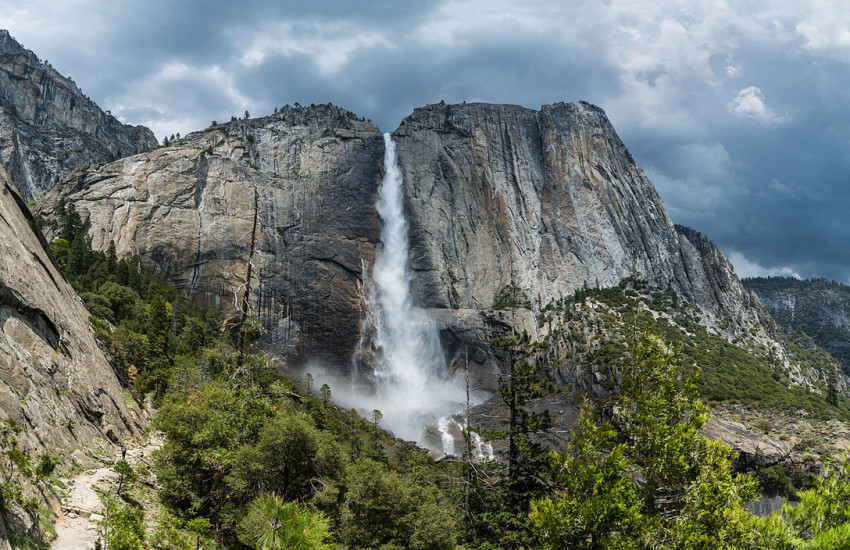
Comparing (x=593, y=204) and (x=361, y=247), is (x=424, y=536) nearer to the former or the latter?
(x=361, y=247)

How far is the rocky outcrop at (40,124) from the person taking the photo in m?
126

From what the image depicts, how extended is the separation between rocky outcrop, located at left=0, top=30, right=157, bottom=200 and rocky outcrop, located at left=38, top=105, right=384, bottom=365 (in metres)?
45.4

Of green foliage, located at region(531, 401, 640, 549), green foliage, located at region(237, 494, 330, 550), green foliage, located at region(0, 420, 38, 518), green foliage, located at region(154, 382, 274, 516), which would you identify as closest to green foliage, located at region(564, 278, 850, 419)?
Result: green foliage, located at region(531, 401, 640, 549)

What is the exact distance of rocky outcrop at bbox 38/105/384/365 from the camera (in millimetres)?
90812

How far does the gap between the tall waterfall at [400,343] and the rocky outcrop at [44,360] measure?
63.1 metres

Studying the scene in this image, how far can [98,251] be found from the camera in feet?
270

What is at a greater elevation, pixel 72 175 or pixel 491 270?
pixel 72 175

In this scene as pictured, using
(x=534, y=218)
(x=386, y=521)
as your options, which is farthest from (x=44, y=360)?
(x=534, y=218)

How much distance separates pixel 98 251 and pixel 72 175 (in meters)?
27.4

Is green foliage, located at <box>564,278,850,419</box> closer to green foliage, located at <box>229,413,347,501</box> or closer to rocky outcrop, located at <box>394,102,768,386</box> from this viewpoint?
rocky outcrop, located at <box>394,102,768,386</box>

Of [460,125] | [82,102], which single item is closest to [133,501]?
[460,125]

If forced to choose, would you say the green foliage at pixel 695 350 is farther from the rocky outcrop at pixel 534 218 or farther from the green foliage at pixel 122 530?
the green foliage at pixel 122 530

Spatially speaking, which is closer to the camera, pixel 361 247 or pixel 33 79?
pixel 361 247

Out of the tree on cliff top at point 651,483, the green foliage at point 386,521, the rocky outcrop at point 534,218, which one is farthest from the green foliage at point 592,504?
the rocky outcrop at point 534,218
